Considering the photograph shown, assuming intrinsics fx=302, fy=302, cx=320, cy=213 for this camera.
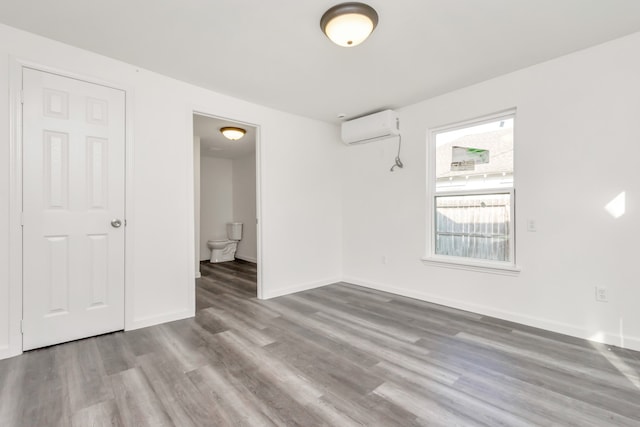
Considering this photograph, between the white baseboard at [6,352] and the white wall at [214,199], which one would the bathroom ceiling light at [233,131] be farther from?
the white baseboard at [6,352]

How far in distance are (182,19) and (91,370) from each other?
2499 mm

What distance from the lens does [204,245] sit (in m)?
6.68

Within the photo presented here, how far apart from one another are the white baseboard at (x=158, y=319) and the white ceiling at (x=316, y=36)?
2352 millimetres

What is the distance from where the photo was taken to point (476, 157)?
3355 millimetres

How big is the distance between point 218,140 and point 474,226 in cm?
432

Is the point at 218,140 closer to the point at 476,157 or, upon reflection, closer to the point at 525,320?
the point at 476,157

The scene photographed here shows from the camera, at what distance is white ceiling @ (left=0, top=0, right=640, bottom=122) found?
201 cm

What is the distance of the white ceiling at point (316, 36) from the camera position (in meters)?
2.01

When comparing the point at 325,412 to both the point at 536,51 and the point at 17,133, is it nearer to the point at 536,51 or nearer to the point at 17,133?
the point at 17,133

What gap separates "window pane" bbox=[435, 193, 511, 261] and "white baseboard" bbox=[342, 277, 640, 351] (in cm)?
53

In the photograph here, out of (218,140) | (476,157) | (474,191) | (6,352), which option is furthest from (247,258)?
(476,157)

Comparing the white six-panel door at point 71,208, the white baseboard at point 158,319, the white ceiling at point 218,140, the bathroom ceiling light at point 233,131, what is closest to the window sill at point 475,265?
the white baseboard at point 158,319

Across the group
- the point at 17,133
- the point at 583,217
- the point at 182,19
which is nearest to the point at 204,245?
the point at 17,133

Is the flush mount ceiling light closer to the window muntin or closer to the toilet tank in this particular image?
the window muntin
